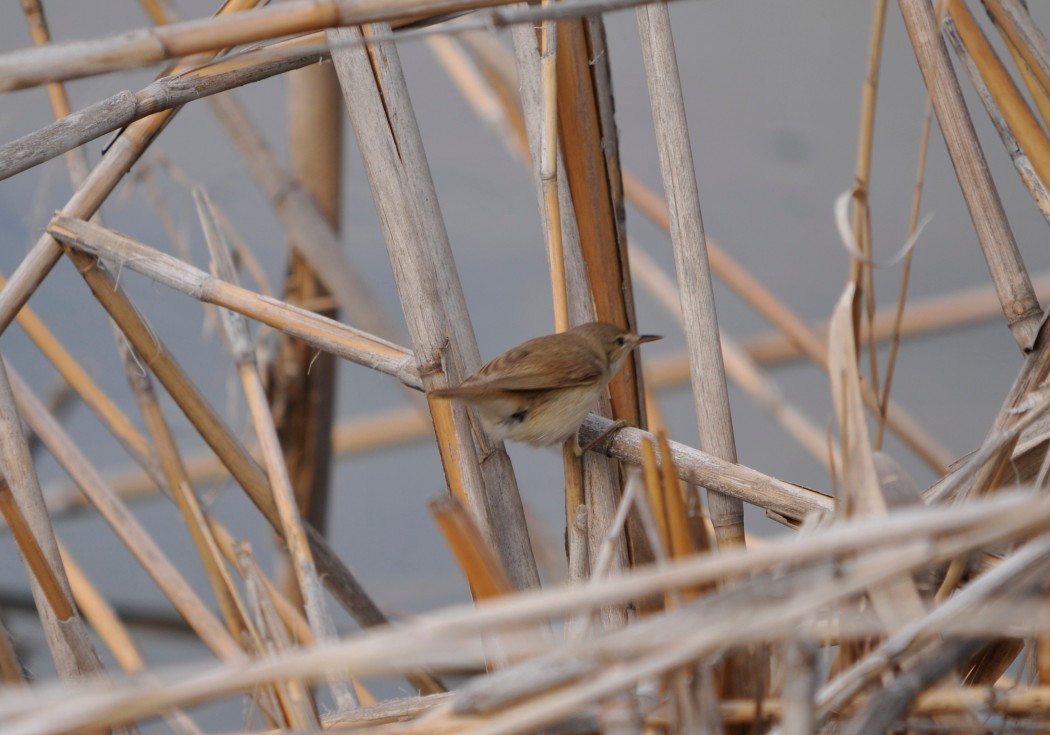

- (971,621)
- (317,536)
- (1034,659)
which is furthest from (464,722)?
(317,536)

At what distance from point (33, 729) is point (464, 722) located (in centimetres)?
27

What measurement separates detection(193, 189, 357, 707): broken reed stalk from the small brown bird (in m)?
0.33

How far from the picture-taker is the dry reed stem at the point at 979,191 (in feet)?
3.48

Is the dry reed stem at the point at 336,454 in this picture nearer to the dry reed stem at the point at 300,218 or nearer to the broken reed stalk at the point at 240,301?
the dry reed stem at the point at 300,218

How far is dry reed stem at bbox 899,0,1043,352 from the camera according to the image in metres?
1.06

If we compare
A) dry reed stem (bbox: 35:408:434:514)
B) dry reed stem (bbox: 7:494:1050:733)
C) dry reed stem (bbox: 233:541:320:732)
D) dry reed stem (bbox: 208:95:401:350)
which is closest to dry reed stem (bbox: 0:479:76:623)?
dry reed stem (bbox: 233:541:320:732)

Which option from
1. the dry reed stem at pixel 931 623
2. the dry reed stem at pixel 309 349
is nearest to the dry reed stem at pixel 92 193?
the dry reed stem at pixel 309 349

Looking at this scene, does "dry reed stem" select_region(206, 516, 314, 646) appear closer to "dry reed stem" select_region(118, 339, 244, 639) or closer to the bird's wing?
"dry reed stem" select_region(118, 339, 244, 639)

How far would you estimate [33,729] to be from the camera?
49cm

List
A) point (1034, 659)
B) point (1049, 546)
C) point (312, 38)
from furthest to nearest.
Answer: point (312, 38)
point (1034, 659)
point (1049, 546)

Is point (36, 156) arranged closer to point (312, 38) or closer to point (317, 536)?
point (312, 38)

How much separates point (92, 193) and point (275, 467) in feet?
1.50

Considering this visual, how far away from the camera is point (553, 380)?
4.39 ft

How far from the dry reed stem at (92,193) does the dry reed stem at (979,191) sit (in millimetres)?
834
